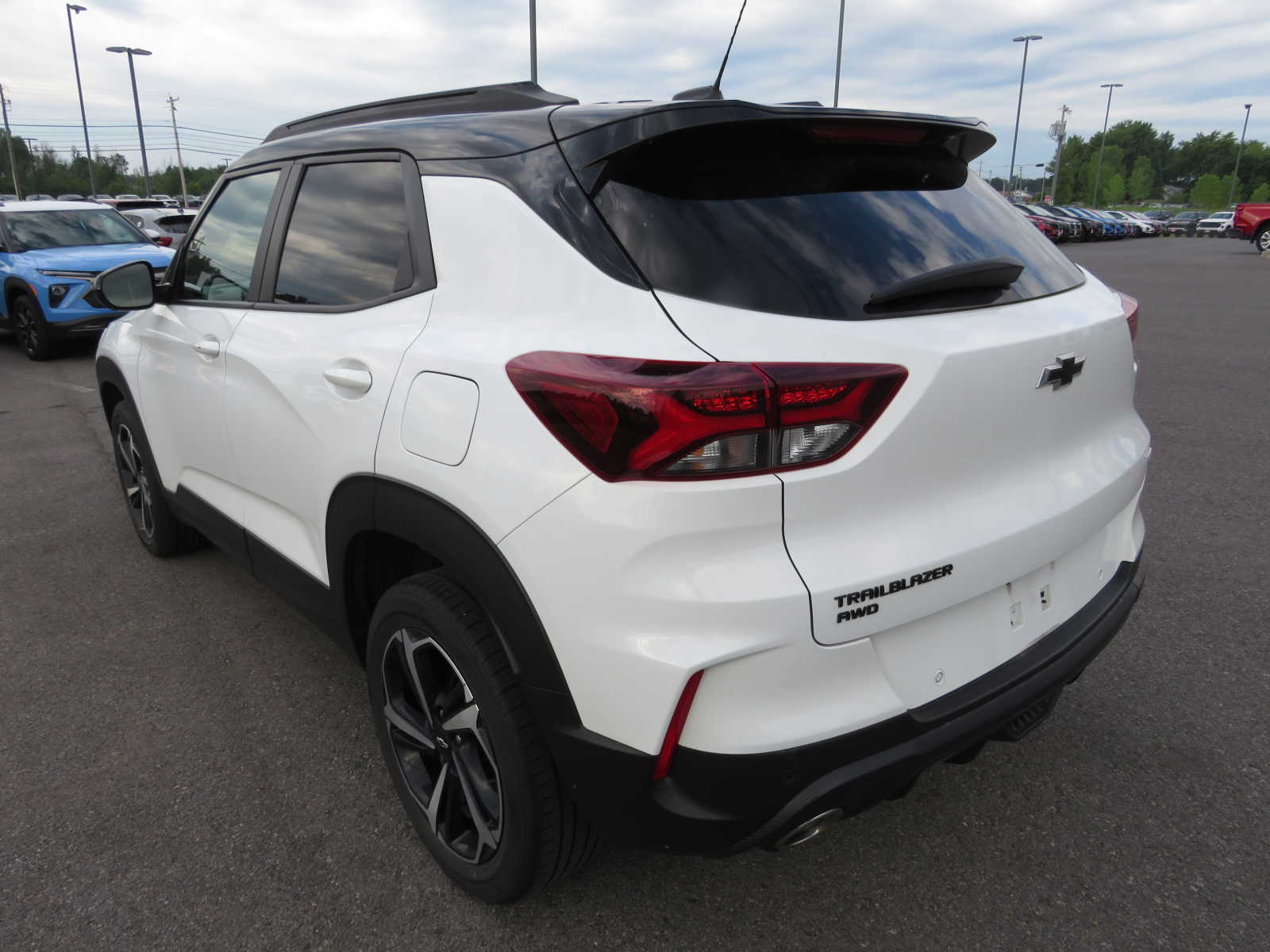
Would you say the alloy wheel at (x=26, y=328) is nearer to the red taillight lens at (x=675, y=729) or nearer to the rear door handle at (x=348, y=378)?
the rear door handle at (x=348, y=378)

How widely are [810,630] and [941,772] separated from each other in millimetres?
1326

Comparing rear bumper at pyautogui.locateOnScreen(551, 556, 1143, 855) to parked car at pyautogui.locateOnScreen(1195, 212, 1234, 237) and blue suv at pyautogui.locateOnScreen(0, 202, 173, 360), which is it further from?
parked car at pyautogui.locateOnScreen(1195, 212, 1234, 237)

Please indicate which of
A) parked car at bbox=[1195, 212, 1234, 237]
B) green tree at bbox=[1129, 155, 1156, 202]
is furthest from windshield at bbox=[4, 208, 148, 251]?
green tree at bbox=[1129, 155, 1156, 202]

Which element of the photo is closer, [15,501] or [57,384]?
[15,501]

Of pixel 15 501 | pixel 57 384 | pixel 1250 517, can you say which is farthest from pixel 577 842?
pixel 57 384

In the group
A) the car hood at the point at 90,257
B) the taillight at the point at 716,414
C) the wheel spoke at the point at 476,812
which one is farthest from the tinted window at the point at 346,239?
the car hood at the point at 90,257

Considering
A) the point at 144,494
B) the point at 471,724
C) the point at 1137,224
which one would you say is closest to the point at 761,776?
the point at 471,724

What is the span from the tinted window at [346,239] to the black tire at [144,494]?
1643 mm

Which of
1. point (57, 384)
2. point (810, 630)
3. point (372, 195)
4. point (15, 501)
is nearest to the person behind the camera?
point (810, 630)

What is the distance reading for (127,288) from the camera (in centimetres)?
366

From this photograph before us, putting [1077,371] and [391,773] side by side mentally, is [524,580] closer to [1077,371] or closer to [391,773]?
[391,773]

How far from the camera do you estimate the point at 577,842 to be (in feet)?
6.45

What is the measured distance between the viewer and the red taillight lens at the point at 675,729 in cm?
158

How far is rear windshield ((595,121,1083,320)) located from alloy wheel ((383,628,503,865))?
100 centimetres
